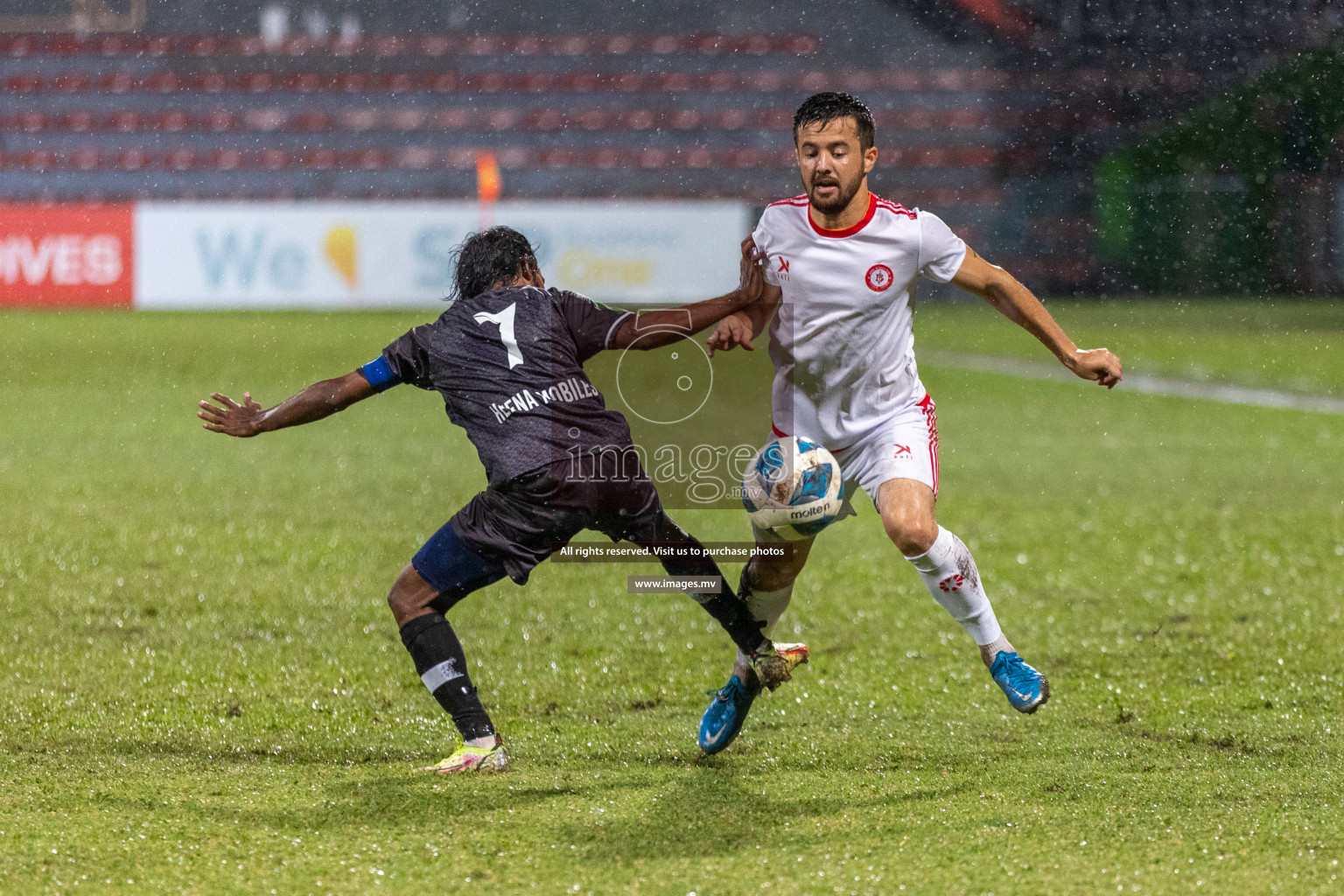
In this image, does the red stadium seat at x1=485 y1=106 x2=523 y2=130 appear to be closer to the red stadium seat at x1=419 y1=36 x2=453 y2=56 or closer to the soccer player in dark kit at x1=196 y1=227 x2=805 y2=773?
the red stadium seat at x1=419 y1=36 x2=453 y2=56

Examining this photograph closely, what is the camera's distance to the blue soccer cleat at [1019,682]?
3822mm

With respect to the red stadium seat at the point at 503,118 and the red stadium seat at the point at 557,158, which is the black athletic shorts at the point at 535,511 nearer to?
the red stadium seat at the point at 557,158

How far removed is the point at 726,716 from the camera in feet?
14.2

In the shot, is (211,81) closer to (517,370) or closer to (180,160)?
(180,160)

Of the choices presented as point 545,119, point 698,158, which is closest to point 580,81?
point 545,119

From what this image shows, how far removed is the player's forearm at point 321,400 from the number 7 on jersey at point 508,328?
0.37 meters

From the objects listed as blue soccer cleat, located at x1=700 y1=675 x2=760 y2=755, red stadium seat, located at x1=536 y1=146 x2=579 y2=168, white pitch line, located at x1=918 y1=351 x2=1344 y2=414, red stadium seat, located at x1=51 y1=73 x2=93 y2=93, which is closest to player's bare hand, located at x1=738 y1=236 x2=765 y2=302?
blue soccer cleat, located at x1=700 y1=675 x2=760 y2=755

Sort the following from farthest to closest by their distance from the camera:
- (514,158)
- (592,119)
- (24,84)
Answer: (24,84), (592,119), (514,158)

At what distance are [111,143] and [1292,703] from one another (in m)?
23.0

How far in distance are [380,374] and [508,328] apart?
371 millimetres

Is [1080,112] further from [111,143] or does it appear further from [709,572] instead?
[709,572]

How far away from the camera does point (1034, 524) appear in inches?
339

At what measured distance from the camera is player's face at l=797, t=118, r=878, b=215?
4.02 meters

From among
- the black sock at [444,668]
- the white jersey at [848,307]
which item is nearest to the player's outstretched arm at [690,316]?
the white jersey at [848,307]
